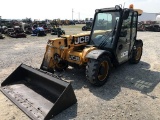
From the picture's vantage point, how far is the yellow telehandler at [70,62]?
4.24 m

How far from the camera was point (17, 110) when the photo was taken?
4.20 metres

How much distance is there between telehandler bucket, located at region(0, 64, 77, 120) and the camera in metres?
3.97

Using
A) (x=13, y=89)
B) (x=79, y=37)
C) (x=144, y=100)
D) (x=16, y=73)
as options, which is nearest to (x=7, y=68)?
(x=16, y=73)

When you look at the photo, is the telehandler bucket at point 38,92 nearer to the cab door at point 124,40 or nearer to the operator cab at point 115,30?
the operator cab at point 115,30

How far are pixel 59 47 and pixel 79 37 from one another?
87 cm

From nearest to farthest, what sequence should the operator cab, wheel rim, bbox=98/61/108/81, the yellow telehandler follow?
the yellow telehandler < wheel rim, bbox=98/61/108/81 < the operator cab

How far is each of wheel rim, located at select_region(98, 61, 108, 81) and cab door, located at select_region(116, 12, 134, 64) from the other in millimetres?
787

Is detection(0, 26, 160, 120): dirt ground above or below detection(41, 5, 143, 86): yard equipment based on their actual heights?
below

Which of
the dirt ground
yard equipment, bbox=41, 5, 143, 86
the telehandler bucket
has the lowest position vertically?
the dirt ground

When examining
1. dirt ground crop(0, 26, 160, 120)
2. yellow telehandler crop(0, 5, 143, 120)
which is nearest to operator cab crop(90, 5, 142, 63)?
yellow telehandler crop(0, 5, 143, 120)

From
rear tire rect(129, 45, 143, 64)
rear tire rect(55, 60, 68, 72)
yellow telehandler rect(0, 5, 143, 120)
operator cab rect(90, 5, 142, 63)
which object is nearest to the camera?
yellow telehandler rect(0, 5, 143, 120)

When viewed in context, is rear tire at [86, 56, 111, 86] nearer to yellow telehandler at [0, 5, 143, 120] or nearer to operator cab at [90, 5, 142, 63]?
yellow telehandler at [0, 5, 143, 120]

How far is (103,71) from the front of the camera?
555cm

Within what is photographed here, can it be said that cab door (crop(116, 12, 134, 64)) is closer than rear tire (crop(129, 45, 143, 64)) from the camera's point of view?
Yes
